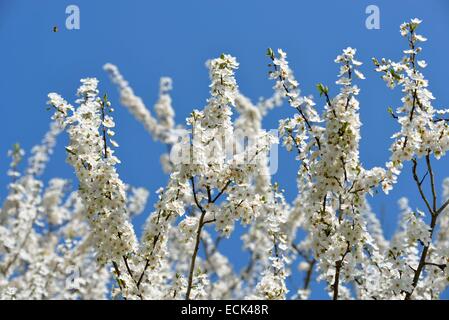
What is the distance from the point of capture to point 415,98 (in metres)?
5.43

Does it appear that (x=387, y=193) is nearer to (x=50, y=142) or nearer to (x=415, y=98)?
(x=415, y=98)

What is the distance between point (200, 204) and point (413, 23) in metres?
2.51

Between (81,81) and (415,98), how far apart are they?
3182mm

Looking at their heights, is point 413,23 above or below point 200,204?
above

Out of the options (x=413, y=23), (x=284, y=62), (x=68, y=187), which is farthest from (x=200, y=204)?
(x=68, y=187)

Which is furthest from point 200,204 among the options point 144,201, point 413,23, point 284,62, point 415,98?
point 144,201

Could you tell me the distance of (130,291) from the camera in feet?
18.7
